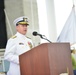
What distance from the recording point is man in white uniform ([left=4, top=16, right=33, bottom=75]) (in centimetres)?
213

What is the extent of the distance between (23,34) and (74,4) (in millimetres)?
1797

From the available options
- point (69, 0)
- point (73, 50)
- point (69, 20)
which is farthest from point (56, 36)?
point (73, 50)

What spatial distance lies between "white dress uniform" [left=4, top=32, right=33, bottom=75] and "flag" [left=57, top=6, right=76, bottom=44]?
126cm

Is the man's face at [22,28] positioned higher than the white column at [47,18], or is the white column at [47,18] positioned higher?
the white column at [47,18]

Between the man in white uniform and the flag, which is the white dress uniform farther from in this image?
the flag

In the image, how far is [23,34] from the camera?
2273mm

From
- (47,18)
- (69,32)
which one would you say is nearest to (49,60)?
(69,32)

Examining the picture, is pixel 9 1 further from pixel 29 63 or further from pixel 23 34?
pixel 29 63

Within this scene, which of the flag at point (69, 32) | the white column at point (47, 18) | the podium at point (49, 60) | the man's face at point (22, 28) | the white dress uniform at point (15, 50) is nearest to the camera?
the podium at point (49, 60)

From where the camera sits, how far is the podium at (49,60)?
1.29m

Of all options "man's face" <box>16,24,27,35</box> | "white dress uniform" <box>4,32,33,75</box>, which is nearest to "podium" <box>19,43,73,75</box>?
"white dress uniform" <box>4,32,33,75</box>

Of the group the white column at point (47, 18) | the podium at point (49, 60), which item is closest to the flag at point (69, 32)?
the white column at point (47, 18)

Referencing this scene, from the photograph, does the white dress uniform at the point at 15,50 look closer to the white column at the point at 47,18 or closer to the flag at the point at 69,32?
the flag at the point at 69,32

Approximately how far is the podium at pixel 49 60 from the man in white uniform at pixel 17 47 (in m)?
0.66
